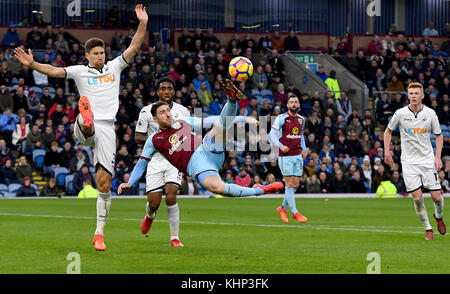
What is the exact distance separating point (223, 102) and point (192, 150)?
72.0ft

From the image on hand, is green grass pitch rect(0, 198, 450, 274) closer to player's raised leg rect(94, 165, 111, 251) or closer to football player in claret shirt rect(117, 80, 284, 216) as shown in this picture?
player's raised leg rect(94, 165, 111, 251)

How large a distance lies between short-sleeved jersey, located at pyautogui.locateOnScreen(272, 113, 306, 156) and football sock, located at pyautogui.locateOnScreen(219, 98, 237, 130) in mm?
8100

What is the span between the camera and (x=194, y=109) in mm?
31203

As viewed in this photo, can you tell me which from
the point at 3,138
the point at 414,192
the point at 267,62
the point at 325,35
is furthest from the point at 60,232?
the point at 325,35

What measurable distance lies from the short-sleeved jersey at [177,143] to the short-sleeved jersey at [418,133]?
4.11 metres

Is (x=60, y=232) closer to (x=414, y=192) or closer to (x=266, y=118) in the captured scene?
(x=414, y=192)

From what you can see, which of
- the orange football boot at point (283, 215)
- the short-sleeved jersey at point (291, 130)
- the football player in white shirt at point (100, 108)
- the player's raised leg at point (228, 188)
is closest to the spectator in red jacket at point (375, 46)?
the short-sleeved jersey at point (291, 130)

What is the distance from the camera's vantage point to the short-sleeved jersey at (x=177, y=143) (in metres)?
11.9

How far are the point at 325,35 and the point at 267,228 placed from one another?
2729cm

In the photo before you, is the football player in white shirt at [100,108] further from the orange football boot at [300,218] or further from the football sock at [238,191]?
the orange football boot at [300,218]

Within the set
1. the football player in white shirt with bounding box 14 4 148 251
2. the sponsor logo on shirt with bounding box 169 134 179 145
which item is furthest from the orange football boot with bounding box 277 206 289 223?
the football player in white shirt with bounding box 14 4 148 251

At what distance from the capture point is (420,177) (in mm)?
14344

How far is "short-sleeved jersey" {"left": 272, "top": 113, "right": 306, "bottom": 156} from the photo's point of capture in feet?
63.6

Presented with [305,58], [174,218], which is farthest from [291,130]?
[305,58]
